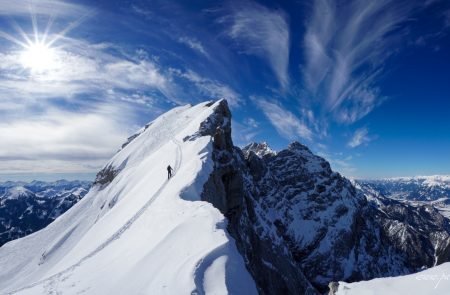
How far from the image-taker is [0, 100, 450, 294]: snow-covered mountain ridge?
64.2ft

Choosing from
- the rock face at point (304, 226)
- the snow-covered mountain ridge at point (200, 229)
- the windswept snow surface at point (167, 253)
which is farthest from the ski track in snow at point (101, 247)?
the rock face at point (304, 226)

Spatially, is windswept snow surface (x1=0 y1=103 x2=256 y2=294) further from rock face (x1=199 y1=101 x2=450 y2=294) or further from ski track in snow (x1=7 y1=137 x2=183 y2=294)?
rock face (x1=199 y1=101 x2=450 y2=294)

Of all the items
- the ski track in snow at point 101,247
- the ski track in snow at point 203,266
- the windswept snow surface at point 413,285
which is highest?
the ski track in snow at point 101,247

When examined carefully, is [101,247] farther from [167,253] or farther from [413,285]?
[413,285]

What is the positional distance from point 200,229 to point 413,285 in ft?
43.9

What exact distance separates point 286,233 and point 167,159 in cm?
9891

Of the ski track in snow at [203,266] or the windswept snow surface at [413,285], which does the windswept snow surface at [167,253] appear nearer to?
the ski track in snow at [203,266]

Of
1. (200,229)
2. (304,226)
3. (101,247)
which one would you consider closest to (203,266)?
(200,229)

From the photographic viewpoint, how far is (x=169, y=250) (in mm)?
21188

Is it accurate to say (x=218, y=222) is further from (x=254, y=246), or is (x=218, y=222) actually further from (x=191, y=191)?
(x=254, y=246)

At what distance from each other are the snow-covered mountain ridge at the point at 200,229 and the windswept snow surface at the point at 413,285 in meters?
5.88

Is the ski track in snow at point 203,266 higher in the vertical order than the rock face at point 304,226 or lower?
lower

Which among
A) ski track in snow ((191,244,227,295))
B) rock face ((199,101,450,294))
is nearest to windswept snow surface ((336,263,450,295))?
ski track in snow ((191,244,227,295))

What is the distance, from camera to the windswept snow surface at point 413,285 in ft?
44.0
